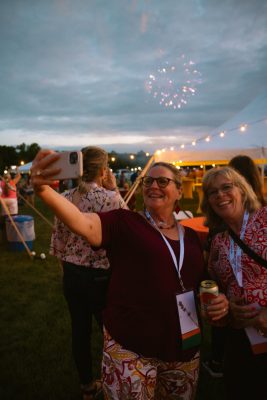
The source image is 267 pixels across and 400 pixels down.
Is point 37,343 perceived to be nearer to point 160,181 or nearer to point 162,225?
point 162,225

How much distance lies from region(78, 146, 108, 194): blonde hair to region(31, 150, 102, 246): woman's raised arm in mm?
762

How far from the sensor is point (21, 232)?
757 cm

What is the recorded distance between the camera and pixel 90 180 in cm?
235

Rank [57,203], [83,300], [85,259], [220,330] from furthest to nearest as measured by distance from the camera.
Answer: [220,330] → [83,300] → [85,259] → [57,203]

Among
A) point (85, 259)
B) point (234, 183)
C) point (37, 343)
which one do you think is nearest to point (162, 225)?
point (234, 183)

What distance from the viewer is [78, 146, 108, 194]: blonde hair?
2311 millimetres

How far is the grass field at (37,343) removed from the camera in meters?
2.97

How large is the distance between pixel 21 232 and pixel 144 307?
661cm

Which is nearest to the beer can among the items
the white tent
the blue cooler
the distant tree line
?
the blue cooler

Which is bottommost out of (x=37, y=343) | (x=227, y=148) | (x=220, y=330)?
(x=37, y=343)

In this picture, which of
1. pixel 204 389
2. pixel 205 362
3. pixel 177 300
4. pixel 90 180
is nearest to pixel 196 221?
pixel 205 362

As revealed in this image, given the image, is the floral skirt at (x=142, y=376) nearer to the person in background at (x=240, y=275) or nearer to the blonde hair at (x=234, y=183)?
the person in background at (x=240, y=275)

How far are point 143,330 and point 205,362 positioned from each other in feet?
7.16

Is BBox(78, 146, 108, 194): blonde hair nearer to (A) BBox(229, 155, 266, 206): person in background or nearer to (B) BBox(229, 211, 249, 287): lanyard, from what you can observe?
(B) BBox(229, 211, 249, 287): lanyard
